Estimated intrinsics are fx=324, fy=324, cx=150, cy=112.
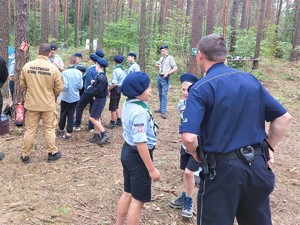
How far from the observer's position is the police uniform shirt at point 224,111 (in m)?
2.53

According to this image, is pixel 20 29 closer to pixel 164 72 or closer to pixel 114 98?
pixel 114 98

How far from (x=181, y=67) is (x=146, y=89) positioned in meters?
13.3

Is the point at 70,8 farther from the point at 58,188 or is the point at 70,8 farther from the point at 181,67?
the point at 58,188

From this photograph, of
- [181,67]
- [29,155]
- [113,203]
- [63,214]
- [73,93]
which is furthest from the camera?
[181,67]

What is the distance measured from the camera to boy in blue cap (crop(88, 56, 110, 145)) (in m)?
7.00

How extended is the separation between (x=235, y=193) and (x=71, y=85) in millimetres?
5109

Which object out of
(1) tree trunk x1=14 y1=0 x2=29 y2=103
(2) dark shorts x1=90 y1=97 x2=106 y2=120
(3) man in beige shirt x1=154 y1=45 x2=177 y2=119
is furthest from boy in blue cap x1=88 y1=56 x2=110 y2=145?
(3) man in beige shirt x1=154 y1=45 x2=177 y2=119

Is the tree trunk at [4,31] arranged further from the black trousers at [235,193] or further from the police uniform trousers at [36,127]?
the black trousers at [235,193]

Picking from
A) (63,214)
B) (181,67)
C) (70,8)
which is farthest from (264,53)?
(70,8)

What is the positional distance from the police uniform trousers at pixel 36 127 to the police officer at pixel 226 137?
3.83 meters

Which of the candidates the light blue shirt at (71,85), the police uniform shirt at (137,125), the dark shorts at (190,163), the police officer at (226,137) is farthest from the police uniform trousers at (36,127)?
the police officer at (226,137)

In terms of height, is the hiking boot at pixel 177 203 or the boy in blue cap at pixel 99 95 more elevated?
the boy in blue cap at pixel 99 95

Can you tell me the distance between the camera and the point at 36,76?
560cm

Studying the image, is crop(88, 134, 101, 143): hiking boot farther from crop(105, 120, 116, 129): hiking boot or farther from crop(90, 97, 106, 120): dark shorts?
crop(105, 120, 116, 129): hiking boot
